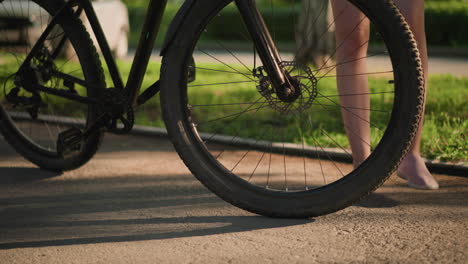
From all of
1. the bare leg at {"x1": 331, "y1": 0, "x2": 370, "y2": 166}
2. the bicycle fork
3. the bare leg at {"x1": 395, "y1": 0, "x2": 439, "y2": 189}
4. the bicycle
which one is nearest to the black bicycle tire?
the bicycle

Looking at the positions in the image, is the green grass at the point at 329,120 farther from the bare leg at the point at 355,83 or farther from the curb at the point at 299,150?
the bare leg at the point at 355,83

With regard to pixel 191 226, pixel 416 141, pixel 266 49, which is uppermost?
pixel 266 49

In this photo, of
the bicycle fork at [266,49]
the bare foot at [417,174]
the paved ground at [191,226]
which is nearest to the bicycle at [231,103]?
the bicycle fork at [266,49]

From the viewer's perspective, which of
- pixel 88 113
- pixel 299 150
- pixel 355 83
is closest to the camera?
pixel 355 83

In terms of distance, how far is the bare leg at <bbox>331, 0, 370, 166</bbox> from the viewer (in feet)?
10.6

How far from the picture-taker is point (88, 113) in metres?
3.39

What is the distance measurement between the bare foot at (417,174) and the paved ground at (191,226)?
5cm

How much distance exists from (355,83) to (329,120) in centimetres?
149

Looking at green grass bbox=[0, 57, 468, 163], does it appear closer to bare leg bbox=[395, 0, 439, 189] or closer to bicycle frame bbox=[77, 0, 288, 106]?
bare leg bbox=[395, 0, 439, 189]

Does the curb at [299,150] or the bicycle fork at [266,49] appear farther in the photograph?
the curb at [299,150]

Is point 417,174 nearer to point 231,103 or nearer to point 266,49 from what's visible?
point 231,103

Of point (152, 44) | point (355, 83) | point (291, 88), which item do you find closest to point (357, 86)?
point (355, 83)

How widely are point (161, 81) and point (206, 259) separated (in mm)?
832

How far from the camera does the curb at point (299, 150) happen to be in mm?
3507
